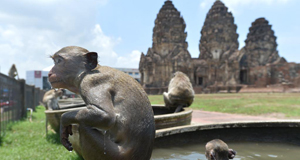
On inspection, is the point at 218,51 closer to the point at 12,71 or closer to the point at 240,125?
the point at 12,71

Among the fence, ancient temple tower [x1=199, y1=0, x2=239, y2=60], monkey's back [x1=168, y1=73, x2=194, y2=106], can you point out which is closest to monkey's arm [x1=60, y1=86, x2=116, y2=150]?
monkey's back [x1=168, y1=73, x2=194, y2=106]

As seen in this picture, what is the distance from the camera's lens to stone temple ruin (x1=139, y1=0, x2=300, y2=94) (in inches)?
1790

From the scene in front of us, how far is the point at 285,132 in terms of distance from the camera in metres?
4.58

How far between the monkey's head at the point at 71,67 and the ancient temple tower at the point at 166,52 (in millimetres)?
42818

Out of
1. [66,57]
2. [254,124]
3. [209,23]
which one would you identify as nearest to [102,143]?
[66,57]

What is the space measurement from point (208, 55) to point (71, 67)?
160 feet

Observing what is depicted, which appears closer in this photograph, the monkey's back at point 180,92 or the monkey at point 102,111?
the monkey at point 102,111

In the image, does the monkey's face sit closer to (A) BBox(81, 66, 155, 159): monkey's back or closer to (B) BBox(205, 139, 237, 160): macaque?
(A) BBox(81, 66, 155, 159): monkey's back

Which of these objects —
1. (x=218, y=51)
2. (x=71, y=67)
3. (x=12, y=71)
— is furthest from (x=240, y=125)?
(x=218, y=51)

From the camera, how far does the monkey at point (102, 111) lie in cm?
173

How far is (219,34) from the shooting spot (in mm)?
48625

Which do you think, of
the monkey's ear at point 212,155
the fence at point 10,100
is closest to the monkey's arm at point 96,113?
the monkey's ear at point 212,155

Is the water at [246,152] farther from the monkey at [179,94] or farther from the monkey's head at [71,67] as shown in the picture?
the monkey's head at [71,67]

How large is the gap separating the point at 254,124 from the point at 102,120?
3843 mm
